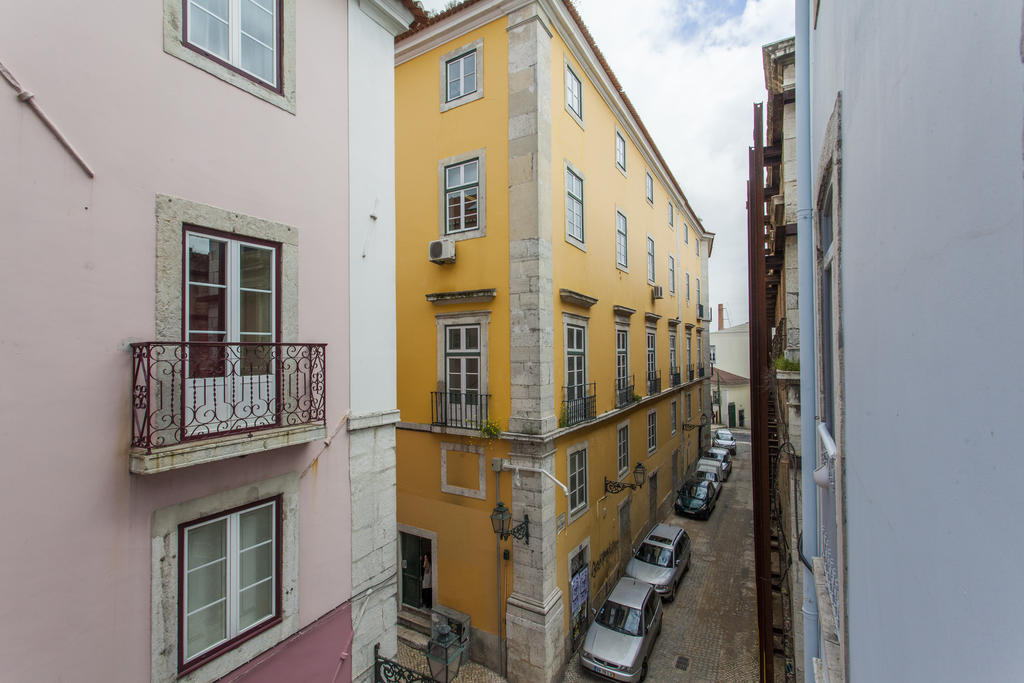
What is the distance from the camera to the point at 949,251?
4.09 ft

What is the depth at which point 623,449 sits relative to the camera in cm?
1544

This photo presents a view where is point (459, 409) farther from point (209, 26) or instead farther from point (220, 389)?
point (209, 26)

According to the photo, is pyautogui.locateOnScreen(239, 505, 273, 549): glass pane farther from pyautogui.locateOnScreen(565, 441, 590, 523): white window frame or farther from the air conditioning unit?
pyautogui.locateOnScreen(565, 441, 590, 523): white window frame

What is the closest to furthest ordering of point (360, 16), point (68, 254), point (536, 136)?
point (68, 254)
point (360, 16)
point (536, 136)

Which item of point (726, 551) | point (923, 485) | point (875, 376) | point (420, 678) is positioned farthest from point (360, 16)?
point (726, 551)

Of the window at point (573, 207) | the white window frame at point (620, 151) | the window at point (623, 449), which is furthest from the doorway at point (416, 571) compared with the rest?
the white window frame at point (620, 151)


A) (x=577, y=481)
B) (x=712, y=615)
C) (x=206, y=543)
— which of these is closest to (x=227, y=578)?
(x=206, y=543)

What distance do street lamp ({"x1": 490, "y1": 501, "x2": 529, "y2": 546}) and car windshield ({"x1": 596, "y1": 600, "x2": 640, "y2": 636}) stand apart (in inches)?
120

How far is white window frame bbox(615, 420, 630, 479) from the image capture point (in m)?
15.0

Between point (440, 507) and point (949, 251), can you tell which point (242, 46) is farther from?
point (440, 507)

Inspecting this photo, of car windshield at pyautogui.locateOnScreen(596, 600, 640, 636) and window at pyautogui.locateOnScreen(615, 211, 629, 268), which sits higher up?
window at pyautogui.locateOnScreen(615, 211, 629, 268)

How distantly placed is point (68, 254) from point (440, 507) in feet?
31.0

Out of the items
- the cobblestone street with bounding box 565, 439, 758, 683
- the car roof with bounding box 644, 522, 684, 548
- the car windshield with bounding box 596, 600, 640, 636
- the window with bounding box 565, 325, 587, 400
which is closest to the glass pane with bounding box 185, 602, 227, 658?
the window with bounding box 565, 325, 587, 400

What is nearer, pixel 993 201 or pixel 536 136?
pixel 993 201
